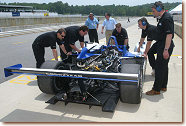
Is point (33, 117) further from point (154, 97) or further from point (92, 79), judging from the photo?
point (154, 97)

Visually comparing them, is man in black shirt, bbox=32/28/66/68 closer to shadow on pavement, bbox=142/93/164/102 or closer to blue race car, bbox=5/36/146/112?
blue race car, bbox=5/36/146/112

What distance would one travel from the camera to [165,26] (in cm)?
381

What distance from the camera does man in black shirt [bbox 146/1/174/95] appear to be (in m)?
3.78

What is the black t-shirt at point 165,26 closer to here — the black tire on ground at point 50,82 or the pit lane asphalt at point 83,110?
the pit lane asphalt at point 83,110

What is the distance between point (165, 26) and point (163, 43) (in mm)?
399

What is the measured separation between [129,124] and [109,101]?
0.67 m

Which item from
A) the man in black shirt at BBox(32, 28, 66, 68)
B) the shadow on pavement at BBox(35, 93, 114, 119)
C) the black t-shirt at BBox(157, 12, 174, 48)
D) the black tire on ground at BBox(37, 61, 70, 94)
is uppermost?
the black t-shirt at BBox(157, 12, 174, 48)

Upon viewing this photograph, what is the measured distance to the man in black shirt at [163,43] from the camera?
3.78 metres

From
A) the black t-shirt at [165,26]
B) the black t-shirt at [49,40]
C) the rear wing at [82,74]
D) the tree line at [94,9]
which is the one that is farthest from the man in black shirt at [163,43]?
the tree line at [94,9]

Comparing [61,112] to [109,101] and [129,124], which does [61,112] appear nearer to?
[109,101]

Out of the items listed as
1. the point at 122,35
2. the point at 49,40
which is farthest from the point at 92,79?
the point at 122,35

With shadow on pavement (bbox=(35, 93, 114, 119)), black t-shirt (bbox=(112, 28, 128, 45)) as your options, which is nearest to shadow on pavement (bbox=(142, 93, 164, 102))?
shadow on pavement (bbox=(35, 93, 114, 119))

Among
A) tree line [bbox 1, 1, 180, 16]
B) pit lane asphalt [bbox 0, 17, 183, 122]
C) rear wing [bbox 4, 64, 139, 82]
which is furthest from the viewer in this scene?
tree line [bbox 1, 1, 180, 16]

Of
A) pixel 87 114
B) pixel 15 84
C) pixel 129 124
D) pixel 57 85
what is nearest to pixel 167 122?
pixel 129 124
